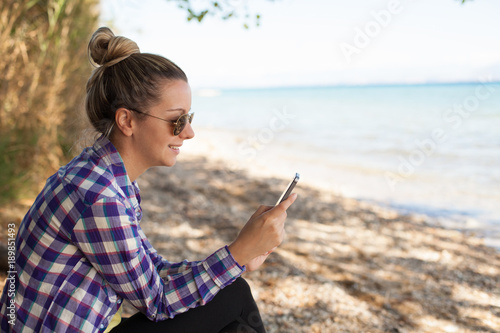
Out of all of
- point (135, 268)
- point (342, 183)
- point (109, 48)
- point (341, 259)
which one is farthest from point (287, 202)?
point (342, 183)

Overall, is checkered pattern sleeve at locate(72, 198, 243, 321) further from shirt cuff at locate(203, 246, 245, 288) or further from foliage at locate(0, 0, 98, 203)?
foliage at locate(0, 0, 98, 203)

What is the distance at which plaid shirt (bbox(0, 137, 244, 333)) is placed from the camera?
1.29 meters

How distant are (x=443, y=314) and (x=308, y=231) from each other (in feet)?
6.02

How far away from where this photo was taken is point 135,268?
1312 millimetres

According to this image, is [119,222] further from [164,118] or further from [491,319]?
[491,319]

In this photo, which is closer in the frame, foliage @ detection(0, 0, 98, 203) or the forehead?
the forehead

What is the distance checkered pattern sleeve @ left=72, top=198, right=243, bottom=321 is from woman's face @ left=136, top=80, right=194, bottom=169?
0.26 metres

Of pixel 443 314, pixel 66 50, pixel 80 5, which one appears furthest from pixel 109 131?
pixel 80 5

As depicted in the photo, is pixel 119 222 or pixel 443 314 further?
pixel 443 314

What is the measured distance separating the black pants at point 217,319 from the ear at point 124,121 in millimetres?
619

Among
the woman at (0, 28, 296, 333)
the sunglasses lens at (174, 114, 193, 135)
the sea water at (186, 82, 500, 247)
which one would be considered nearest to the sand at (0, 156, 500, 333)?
the sea water at (186, 82, 500, 247)

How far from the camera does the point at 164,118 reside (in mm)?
1524

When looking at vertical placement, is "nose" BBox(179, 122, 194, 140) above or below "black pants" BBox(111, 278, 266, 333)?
above

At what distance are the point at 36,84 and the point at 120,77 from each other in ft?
9.07
